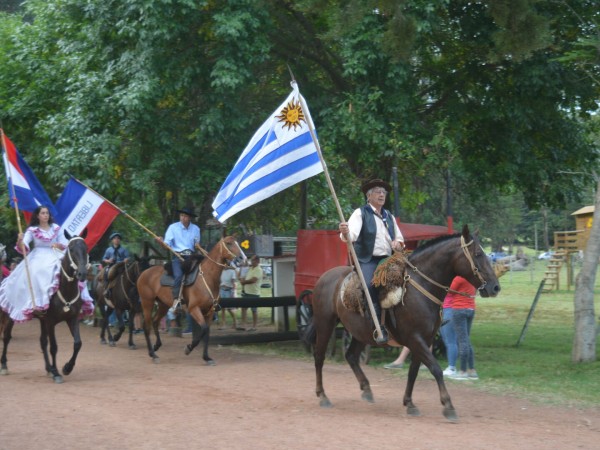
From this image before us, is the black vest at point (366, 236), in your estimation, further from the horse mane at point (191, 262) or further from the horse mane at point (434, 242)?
the horse mane at point (191, 262)

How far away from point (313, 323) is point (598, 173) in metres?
9.84

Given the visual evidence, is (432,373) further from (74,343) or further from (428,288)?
(74,343)

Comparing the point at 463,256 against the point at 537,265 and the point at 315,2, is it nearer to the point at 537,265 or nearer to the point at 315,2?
the point at 315,2

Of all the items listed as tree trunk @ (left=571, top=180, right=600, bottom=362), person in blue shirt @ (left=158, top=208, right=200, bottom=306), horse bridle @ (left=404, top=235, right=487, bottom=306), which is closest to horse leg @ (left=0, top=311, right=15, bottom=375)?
person in blue shirt @ (left=158, top=208, right=200, bottom=306)

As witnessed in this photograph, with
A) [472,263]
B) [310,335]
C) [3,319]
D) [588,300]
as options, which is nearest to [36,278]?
[3,319]

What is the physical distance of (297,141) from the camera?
428 inches

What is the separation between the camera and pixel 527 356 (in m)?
15.9

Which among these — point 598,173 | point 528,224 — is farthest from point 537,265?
point 598,173

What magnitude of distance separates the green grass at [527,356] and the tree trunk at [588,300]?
0.95 ft

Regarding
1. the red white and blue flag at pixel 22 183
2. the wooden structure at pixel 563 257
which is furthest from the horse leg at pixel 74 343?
the wooden structure at pixel 563 257

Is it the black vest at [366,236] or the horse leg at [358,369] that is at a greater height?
the black vest at [366,236]

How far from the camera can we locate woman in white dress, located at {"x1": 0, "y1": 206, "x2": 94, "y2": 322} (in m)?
13.0

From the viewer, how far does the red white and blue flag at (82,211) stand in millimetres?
14562

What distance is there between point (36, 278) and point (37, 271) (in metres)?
0.12
